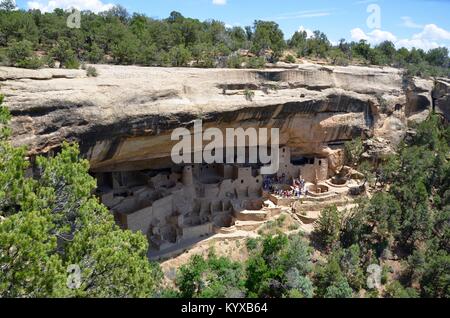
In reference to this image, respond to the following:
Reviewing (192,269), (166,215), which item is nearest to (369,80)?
(166,215)

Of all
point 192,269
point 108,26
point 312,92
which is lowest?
point 192,269

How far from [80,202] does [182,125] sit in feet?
17.4

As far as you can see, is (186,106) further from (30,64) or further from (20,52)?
(20,52)

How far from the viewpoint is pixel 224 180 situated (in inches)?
693

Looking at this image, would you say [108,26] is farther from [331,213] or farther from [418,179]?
[418,179]

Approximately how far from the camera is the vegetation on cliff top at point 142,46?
54.5ft

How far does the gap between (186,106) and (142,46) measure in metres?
7.53

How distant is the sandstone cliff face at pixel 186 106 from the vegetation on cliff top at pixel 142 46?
7.94ft

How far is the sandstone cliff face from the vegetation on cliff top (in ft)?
7.94

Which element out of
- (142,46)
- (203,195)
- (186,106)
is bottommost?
(203,195)

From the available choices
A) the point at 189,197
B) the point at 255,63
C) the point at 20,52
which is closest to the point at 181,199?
the point at 189,197

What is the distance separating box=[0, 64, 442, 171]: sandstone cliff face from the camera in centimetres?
1102

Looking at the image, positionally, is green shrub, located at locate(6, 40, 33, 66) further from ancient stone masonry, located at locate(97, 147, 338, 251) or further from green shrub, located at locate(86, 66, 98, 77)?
ancient stone masonry, located at locate(97, 147, 338, 251)

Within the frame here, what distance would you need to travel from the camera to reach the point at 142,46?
19.8 metres
